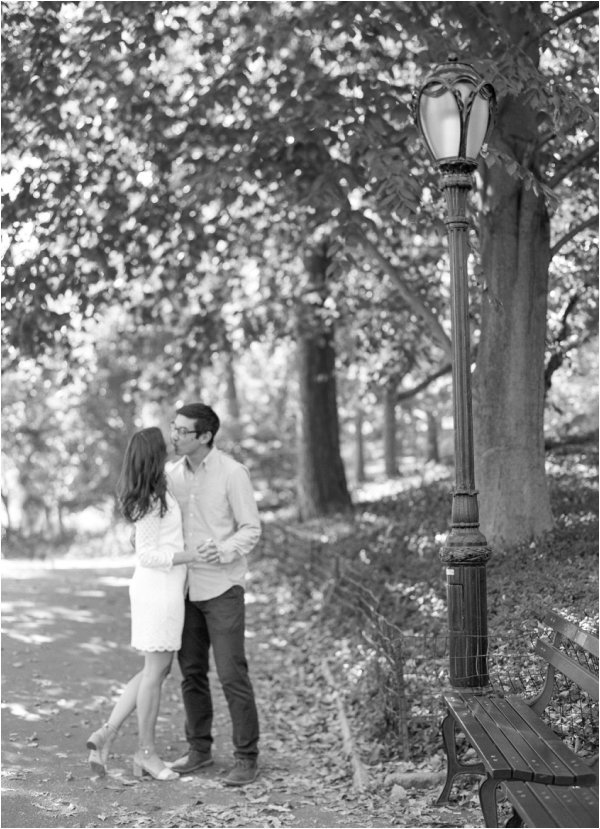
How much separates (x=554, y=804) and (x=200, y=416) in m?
3.33

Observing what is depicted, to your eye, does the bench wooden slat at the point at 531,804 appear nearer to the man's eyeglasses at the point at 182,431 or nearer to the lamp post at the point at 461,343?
the lamp post at the point at 461,343

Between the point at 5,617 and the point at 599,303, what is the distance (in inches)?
296

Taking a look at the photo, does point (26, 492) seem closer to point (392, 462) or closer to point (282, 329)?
point (392, 462)

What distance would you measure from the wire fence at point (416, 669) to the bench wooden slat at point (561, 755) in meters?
0.53

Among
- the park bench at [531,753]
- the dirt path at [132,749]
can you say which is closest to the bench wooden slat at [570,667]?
the park bench at [531,753]

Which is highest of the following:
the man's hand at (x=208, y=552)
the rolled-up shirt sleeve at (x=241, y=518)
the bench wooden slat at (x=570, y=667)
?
the rolled-up shirt sleeve at (x=241, y=518)

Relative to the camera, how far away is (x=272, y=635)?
11.0 m

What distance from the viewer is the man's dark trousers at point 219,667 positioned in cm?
608

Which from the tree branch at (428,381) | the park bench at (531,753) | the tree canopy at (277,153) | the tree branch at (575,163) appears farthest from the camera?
the tree branch at (428,381)

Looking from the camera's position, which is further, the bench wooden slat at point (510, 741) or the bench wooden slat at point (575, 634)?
the bench wooden slat at point (575, 634)

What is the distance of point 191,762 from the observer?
6.21m

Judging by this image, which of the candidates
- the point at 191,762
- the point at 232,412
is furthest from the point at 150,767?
the point at 232,412

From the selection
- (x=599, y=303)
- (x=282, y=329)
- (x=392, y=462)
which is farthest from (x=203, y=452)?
(x=392, y=462)

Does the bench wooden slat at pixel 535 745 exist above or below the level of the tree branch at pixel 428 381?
below
